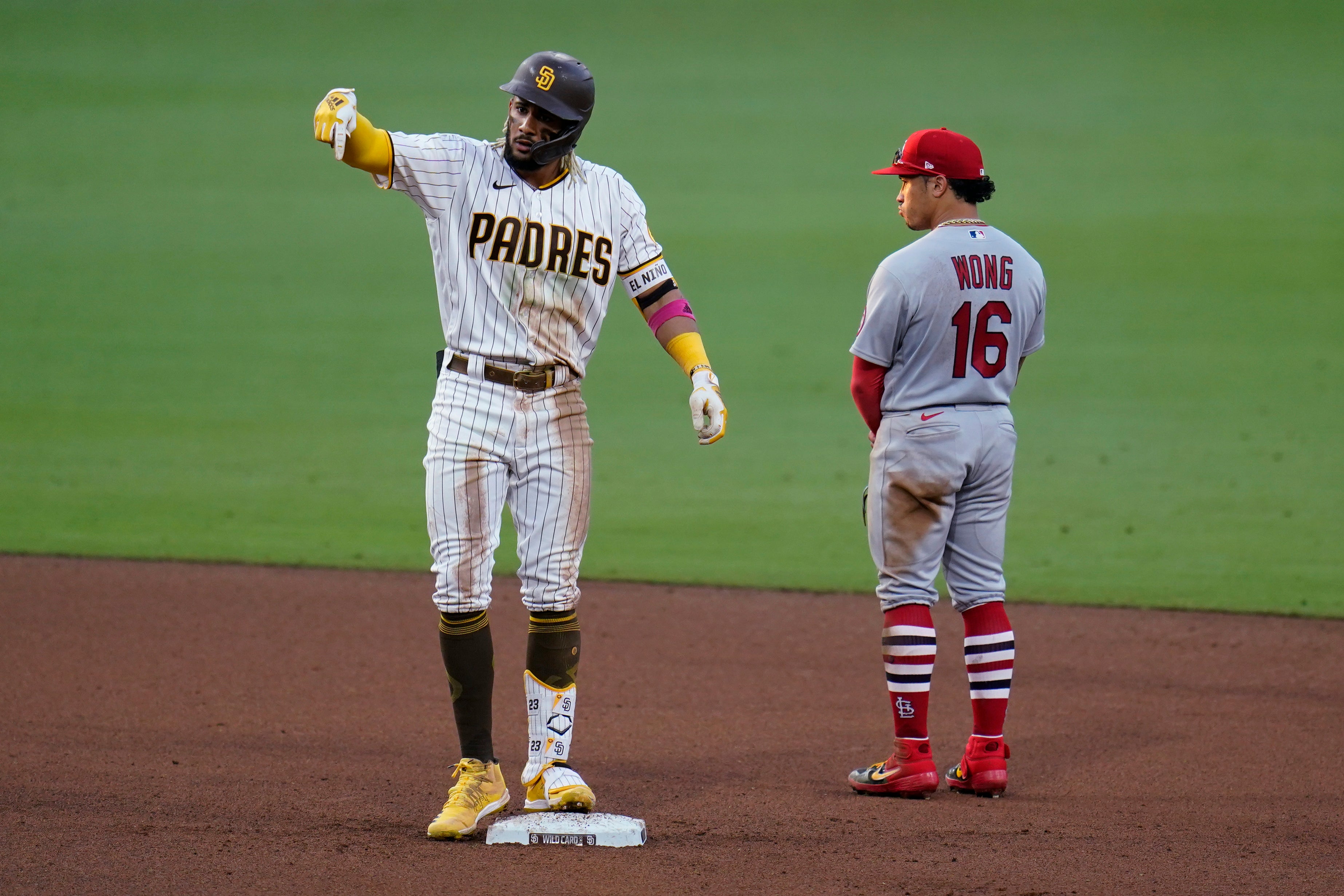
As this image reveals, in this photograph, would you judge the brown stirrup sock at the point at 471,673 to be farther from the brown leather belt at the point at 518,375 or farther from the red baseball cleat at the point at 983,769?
the red baseball cleat at the point at 983,769

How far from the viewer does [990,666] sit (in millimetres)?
4242

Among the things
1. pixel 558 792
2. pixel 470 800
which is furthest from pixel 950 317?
pixel 470 800

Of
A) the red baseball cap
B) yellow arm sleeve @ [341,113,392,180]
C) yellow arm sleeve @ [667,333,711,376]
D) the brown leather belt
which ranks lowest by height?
the brown leather belt

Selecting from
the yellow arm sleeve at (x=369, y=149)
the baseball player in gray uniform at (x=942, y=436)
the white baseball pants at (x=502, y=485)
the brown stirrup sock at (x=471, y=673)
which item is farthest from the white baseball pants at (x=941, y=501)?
the yellow arm sleeve at (x=369, y=149)

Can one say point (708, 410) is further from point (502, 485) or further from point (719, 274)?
point (719, 274)

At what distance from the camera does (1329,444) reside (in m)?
9.73

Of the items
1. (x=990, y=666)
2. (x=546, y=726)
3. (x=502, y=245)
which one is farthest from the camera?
(x=990, y=666)

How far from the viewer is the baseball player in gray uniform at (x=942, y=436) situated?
163 inches

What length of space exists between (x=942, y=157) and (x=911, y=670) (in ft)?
Result: 5.01

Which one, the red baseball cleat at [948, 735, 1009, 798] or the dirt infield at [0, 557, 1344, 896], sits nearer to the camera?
the dirt infield at [0, 557, 1344, 896]

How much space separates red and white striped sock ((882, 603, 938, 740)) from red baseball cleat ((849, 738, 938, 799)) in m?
0.03

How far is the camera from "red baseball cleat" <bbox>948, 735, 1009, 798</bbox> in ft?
13.7

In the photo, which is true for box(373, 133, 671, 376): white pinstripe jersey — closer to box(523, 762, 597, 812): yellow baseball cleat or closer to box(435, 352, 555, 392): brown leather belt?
box(435, 352, 555, 392): brown leather belt

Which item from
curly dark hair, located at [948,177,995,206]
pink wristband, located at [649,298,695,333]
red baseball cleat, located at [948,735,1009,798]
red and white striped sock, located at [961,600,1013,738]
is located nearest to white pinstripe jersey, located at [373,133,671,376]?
pink wristband, located at [649,298,695,333]
